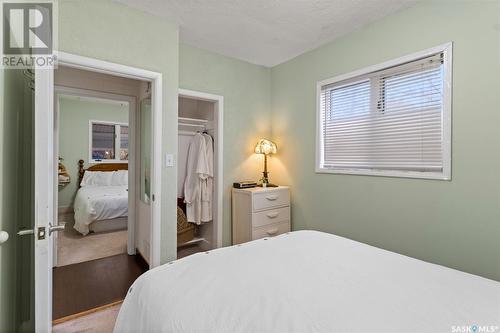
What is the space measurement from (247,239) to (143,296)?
1.81 m

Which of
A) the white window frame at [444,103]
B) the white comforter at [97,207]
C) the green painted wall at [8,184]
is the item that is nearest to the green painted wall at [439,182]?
the white window frame at [444,103]

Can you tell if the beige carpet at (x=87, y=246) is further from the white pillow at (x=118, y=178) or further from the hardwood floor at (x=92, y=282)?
the white pillow at (x=118, y=178)

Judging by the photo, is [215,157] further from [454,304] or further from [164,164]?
[454,304]

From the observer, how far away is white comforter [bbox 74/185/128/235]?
3.97 m

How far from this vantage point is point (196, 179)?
3.24 meters

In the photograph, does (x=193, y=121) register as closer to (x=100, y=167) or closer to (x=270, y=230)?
(x=270, y=230)

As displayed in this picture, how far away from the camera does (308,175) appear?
9.62 ft

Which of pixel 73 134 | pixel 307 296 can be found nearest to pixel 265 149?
pixel 307 296

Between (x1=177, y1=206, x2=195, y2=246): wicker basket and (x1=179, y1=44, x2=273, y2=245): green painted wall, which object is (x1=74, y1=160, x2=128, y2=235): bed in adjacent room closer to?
(x1=177, y1=206, x2=195, y2=246): wicker basket

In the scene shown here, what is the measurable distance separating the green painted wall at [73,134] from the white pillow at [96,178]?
0.92 feet

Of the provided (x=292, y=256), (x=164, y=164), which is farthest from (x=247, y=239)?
(x=292, y=256)

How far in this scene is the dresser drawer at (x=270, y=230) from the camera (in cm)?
281

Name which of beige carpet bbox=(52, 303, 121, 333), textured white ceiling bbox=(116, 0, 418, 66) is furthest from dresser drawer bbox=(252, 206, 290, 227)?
textured white ceiling bbox=(116, 0, 418, 66)

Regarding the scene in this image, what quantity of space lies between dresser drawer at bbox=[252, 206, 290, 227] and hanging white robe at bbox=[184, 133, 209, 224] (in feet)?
2.69
